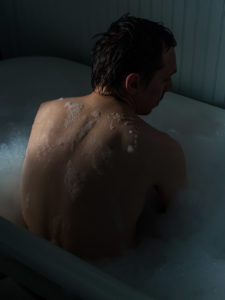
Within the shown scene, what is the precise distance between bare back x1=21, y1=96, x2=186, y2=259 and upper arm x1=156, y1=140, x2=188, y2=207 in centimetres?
2

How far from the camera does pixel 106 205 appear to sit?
915 mm

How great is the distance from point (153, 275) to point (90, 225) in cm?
24

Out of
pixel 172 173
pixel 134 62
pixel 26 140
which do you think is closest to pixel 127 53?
pixel 134 62

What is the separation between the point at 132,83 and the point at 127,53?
0.22 ft

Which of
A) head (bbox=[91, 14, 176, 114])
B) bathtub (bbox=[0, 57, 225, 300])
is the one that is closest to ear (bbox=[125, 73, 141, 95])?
head (bbox=[91, 14, 176, 114])

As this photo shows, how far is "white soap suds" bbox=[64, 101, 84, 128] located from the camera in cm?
96

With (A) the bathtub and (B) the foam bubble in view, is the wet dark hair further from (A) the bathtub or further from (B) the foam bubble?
(A) the bathtub

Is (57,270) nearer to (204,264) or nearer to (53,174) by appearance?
(53,174)

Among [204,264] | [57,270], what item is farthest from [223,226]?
[57,270]

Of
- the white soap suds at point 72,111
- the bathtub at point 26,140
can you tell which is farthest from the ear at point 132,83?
the bathtub at point 26,140

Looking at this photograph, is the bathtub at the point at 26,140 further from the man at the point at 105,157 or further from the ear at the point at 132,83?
the ear at the point at 132,83

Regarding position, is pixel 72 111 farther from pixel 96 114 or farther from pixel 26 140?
pixel 26 140

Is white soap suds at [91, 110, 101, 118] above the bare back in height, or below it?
above

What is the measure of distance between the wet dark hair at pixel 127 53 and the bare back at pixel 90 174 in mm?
71
